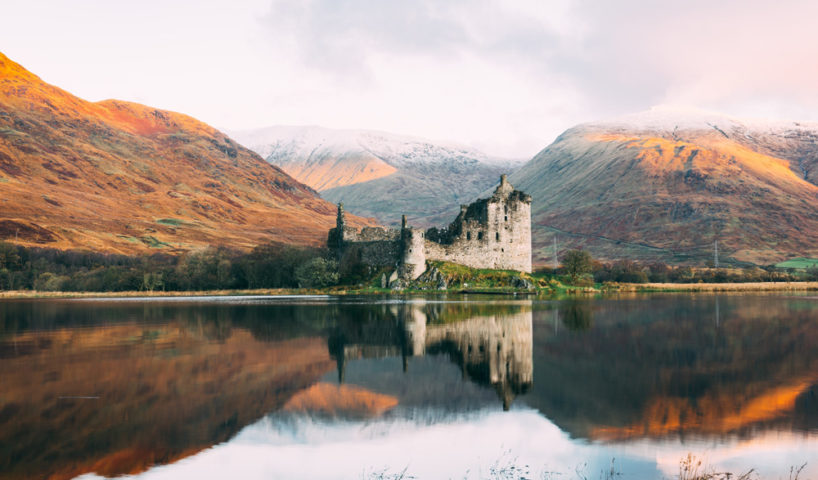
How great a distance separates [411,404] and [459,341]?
954 centimetres

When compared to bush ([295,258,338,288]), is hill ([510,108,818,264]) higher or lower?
higher

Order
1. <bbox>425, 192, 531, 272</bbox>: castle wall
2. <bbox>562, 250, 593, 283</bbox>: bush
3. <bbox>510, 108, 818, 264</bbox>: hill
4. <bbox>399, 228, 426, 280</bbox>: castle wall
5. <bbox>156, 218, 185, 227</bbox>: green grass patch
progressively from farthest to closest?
1. <bbox>156, 218, 185, 227</bbox>: green grass patch
2. <bbox>510, 108, 818, 264</bbox>: hill
3. <bbox>562, 250, 593, 283</bbox>: bush
4. <bbox>425, 192, 531, 272</bbox>: castle wall
5. <bbox>399, 228, 426, 280</bbox>: castle wall

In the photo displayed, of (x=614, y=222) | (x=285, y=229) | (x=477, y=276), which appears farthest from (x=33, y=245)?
(x=614, y=222)

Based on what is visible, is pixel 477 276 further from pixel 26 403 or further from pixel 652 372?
pixel 26 403

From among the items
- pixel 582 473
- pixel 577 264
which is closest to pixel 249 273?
pixel 577 264

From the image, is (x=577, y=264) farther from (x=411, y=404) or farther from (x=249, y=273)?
(x=411, y=404)

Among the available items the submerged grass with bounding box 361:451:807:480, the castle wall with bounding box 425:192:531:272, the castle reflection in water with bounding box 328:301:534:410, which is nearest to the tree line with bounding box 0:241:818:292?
the castle wall with bounding box 425:192:531:272

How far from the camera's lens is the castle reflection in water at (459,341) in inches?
672

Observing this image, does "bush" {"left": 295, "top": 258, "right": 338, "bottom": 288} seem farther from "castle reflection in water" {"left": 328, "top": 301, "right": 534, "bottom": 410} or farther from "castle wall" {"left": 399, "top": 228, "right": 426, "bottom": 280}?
"castle reflection in water" {"left": 328, "top": 301, "right": 534, "bottom": 410}

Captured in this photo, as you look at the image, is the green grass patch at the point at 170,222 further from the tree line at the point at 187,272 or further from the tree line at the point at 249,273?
the tree line at the point at 249,273

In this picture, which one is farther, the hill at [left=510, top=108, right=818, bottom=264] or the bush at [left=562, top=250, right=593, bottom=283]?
the hill at [left=510, top=108, right=818, bottom=264]

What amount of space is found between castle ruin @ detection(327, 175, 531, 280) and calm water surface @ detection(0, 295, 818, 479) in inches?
1311

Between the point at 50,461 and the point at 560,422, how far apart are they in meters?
8.76

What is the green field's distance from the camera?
115 metres
